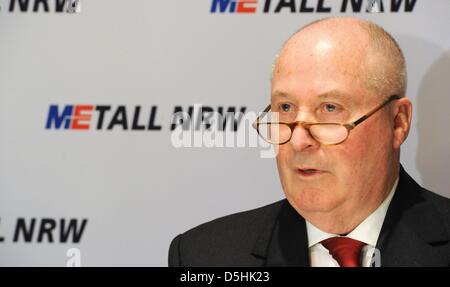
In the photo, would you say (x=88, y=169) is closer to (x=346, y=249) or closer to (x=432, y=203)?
(x=346, y=249)

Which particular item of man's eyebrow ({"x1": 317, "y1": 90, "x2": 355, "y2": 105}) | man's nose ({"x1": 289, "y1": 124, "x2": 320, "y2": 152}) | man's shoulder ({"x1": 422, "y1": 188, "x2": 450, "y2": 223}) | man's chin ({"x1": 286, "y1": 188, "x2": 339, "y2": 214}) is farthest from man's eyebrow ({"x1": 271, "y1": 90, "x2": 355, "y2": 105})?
man's shoulder ({"x1": 422, "y1": 188, "x2": 450, "y2": 223})

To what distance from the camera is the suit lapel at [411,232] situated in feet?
5.73

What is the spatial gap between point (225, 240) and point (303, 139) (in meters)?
0.41

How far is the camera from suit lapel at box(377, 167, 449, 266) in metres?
1.75

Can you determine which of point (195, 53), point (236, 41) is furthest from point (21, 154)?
point (236, 41)

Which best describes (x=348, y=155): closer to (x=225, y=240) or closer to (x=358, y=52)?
(x=358, y=52)

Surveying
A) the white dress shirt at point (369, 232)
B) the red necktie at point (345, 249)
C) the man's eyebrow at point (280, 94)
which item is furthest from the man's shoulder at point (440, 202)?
the man's eyebrow at point (280, 94)

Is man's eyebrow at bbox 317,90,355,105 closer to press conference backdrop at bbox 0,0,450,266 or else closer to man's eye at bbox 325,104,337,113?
man's eye at bbox 325,104,337,113

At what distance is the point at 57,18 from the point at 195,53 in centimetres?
47

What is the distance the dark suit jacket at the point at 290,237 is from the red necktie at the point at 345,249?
0.06 metres

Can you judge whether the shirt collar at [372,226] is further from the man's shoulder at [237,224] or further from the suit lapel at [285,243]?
the man's shoulder at [237,224]

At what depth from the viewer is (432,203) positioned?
181 centimetres

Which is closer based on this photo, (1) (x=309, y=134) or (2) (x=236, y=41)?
(1) (x=309, y=134)

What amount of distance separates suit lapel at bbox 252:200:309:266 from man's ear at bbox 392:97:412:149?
361 mm
